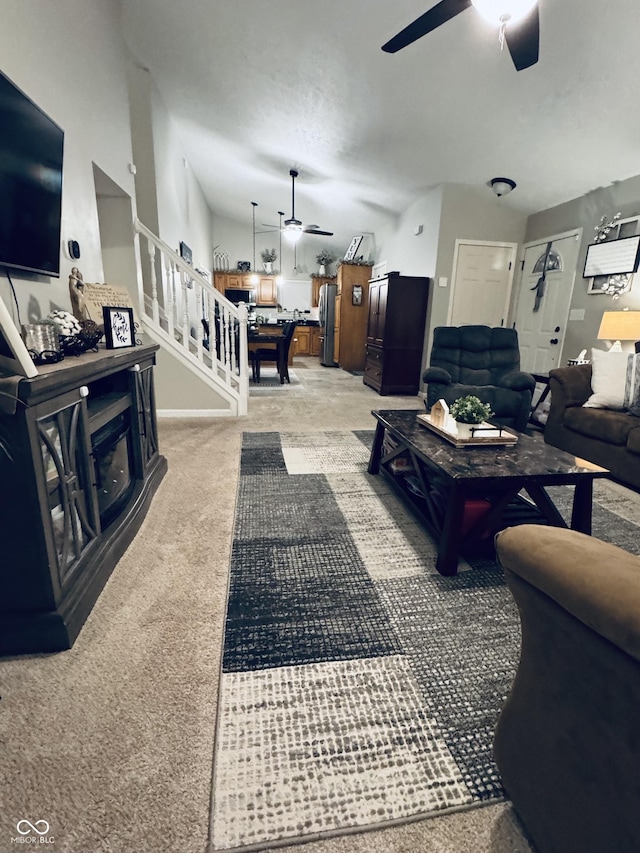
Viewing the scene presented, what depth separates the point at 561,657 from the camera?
2.20ft

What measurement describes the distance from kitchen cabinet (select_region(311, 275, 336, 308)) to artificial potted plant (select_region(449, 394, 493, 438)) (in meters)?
8.25

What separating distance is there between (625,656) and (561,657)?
0.15 m

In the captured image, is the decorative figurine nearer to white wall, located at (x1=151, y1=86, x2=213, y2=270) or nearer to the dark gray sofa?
white wall, located at (x1=151, y1=86, x2=213, y2=270)

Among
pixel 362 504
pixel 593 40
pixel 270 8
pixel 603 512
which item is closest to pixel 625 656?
pixel 362 504

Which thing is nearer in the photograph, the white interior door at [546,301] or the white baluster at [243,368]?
the white baluster at [243,368]

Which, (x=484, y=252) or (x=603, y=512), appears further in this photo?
(x=484, y=252)

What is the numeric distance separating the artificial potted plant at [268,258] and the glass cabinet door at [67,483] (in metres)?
8.83

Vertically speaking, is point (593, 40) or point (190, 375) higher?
point (593, 40)

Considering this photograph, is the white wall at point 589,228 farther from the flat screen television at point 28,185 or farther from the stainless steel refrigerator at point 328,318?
the flat screen television at point 28,185

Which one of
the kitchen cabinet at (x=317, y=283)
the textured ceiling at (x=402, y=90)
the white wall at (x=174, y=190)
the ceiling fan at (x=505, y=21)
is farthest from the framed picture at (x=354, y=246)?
the ceiling fan at (x=505, y=21)

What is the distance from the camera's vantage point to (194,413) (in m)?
3.97

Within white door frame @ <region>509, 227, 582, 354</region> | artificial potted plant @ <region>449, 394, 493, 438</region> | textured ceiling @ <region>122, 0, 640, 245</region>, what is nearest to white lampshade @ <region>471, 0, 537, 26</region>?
textured ceiling @ <region>122, 0, 640, 245</region>

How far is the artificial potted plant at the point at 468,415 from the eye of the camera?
6.34 feet

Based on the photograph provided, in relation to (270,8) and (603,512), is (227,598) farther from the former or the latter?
(270,8)
